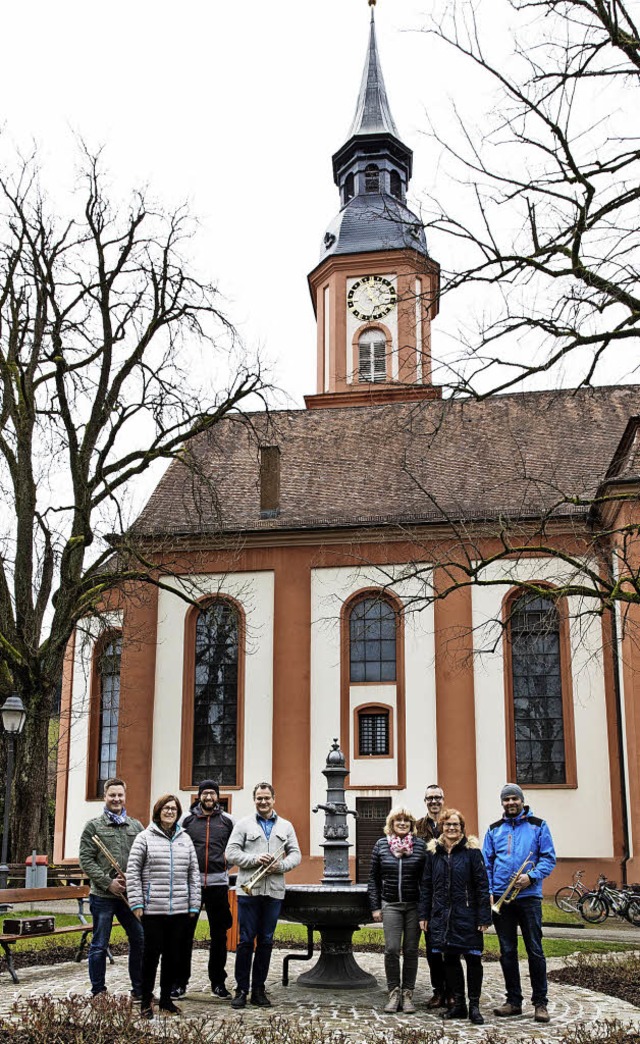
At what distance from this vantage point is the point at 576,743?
76.8ft

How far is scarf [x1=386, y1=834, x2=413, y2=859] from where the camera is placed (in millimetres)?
9594

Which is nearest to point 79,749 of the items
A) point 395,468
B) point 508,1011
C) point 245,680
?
point 245,680

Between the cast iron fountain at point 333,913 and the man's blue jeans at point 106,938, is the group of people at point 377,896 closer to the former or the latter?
the man's blue jeans at point 106,938

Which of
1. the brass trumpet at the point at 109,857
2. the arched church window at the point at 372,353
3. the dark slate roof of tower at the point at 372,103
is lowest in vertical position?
the brass trumpet at the point at 109,857

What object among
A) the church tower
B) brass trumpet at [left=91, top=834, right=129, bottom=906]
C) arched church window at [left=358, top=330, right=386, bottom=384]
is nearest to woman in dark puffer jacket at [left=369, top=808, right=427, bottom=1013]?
brass trumpet at [left=91, top=834, right=129, bottom=906]

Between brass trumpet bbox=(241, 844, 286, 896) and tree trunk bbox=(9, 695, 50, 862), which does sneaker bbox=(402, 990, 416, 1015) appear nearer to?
brass trumpet bbox=(241, 844, 286, 896)

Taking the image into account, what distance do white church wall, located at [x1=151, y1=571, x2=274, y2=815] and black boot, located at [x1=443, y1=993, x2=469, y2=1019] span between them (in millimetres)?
15694

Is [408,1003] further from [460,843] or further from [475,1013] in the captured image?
[460,843]

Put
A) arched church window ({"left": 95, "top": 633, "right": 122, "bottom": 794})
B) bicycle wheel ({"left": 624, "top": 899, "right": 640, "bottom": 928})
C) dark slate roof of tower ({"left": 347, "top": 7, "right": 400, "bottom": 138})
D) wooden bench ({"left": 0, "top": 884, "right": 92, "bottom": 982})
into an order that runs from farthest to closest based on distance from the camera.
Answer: dark slate roof of tower ({"left": 347, "top": 7, "right": 400, "bottom": 138}) < arched church window ({"left": 95, "top": 633, "right": 122, "bottom": 794}) < bicycle wheel ({"left": 624, "top": 899, "right": 640, "bottom": 928}) < wooden bench ({"left": 0, "top": 884, "right": 92, "bottom": 982})

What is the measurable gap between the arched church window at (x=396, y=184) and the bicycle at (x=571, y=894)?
27733 mm

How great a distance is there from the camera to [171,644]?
26078mm

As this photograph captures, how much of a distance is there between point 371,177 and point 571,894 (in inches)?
1136

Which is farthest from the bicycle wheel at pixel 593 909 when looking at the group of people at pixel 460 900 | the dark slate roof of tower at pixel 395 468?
the group of people at pixel 460 900

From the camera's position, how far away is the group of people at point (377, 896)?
8.85 metres
